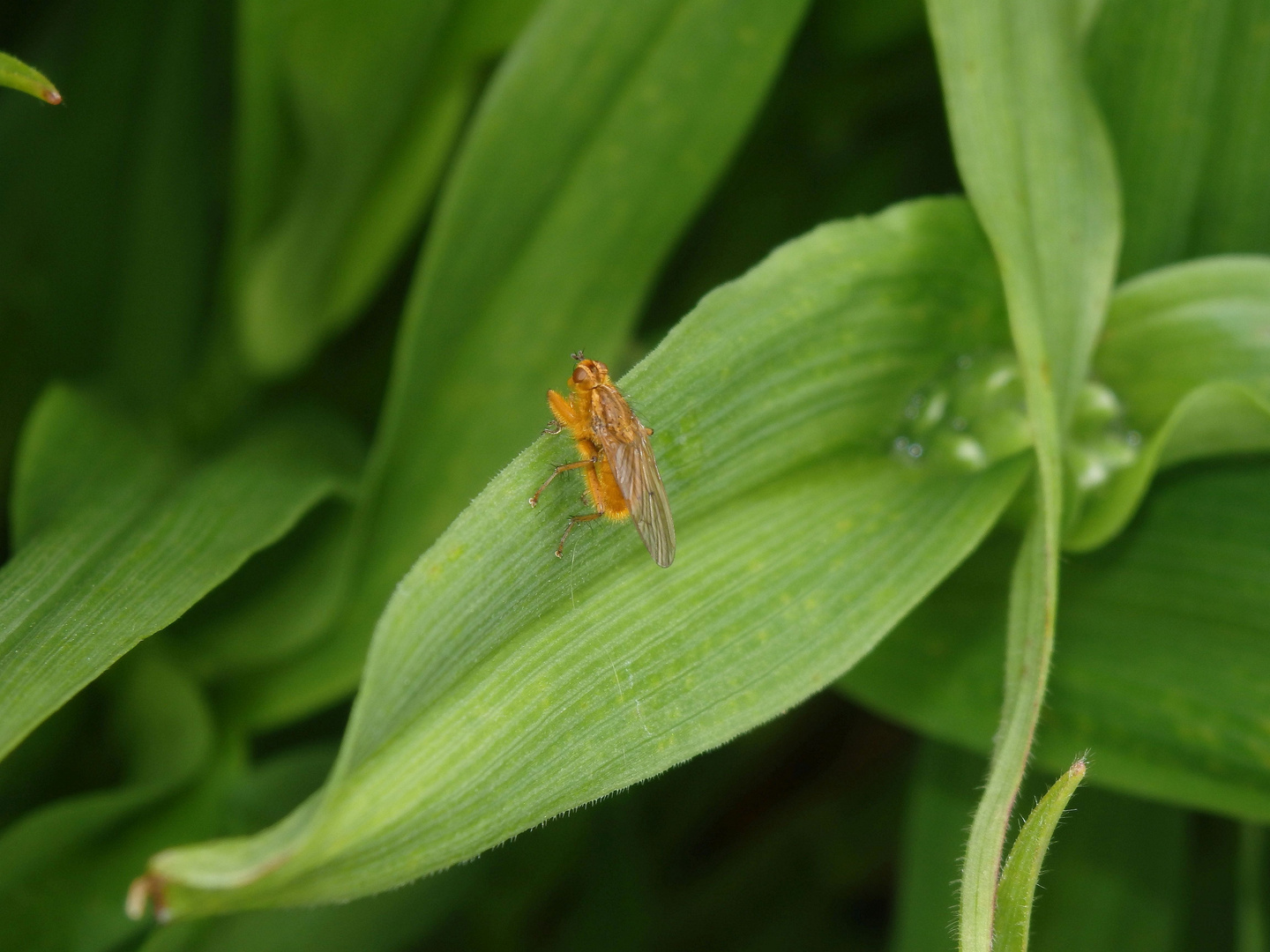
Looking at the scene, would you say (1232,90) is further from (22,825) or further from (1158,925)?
(22,825)

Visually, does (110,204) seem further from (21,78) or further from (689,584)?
(689,584)

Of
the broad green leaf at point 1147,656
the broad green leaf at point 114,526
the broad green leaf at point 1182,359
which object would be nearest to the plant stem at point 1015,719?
the broad green leaf at point 1182,359

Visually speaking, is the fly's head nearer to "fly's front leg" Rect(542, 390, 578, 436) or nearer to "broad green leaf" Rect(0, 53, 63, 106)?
"fly's front leg" Rect(542, 390, 578, 436)

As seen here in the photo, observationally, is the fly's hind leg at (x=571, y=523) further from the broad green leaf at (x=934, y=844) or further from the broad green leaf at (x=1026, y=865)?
the broad green leaf at (x=934, y=844)

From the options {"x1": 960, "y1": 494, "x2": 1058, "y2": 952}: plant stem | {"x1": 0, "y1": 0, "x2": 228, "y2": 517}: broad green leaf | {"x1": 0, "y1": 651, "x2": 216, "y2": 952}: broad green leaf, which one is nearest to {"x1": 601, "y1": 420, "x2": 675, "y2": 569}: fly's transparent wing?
{"x1": 960, "y1": 494, "x2": 1058, "y2": 952}: plant stem

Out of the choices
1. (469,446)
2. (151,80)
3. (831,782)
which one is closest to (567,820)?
(831,782)

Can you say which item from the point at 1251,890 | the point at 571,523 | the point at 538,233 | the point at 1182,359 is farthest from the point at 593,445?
the point at 1251,890
